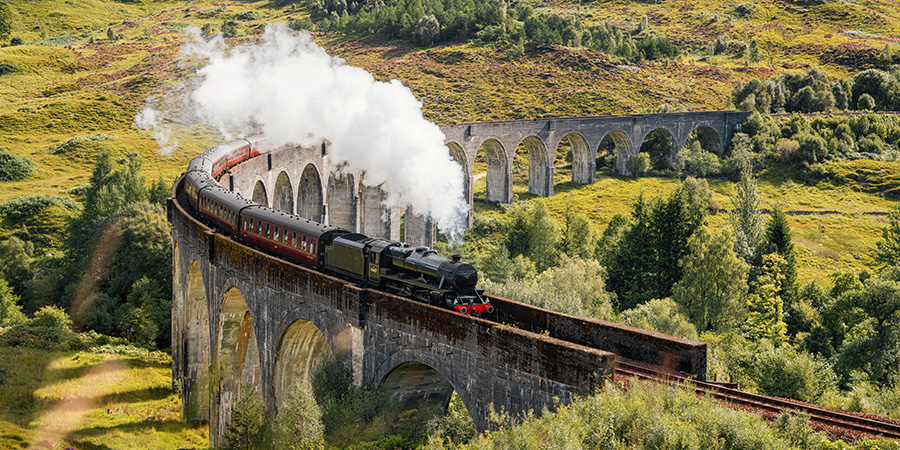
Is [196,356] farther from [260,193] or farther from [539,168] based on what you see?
[539,168]

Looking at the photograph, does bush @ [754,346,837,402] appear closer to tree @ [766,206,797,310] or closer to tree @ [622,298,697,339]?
tree @ [622,298,697,339]

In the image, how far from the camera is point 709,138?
104m

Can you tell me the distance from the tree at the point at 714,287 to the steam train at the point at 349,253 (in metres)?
28.3

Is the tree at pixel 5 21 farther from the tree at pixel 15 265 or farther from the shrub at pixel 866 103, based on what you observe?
the shrub at pixel 866 103

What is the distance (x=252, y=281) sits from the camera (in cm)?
2773

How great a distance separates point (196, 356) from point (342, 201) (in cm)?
2231

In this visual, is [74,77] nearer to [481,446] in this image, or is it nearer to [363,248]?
[363,248]

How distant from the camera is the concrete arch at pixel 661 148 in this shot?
9731cm

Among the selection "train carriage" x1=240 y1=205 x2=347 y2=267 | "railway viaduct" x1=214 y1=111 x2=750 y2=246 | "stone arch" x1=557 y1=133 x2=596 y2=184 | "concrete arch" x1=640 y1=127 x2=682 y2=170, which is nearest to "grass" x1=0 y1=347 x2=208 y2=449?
"train carriage" x1=240 y1=205 x2=347 y2=267

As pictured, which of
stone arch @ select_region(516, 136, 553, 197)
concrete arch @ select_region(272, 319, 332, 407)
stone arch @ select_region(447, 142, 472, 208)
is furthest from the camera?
stone arch @ select_region(516, 136, 553, 197)

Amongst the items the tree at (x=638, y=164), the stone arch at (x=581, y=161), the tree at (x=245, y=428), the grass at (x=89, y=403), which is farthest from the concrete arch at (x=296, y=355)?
the tree at (x=638, y=164)

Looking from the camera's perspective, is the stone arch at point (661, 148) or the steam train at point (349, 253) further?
the stone arch at point (661, 148)

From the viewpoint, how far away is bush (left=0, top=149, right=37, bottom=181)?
7919 cm

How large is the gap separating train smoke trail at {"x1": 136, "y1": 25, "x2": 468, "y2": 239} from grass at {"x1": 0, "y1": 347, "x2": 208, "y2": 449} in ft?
52.6
